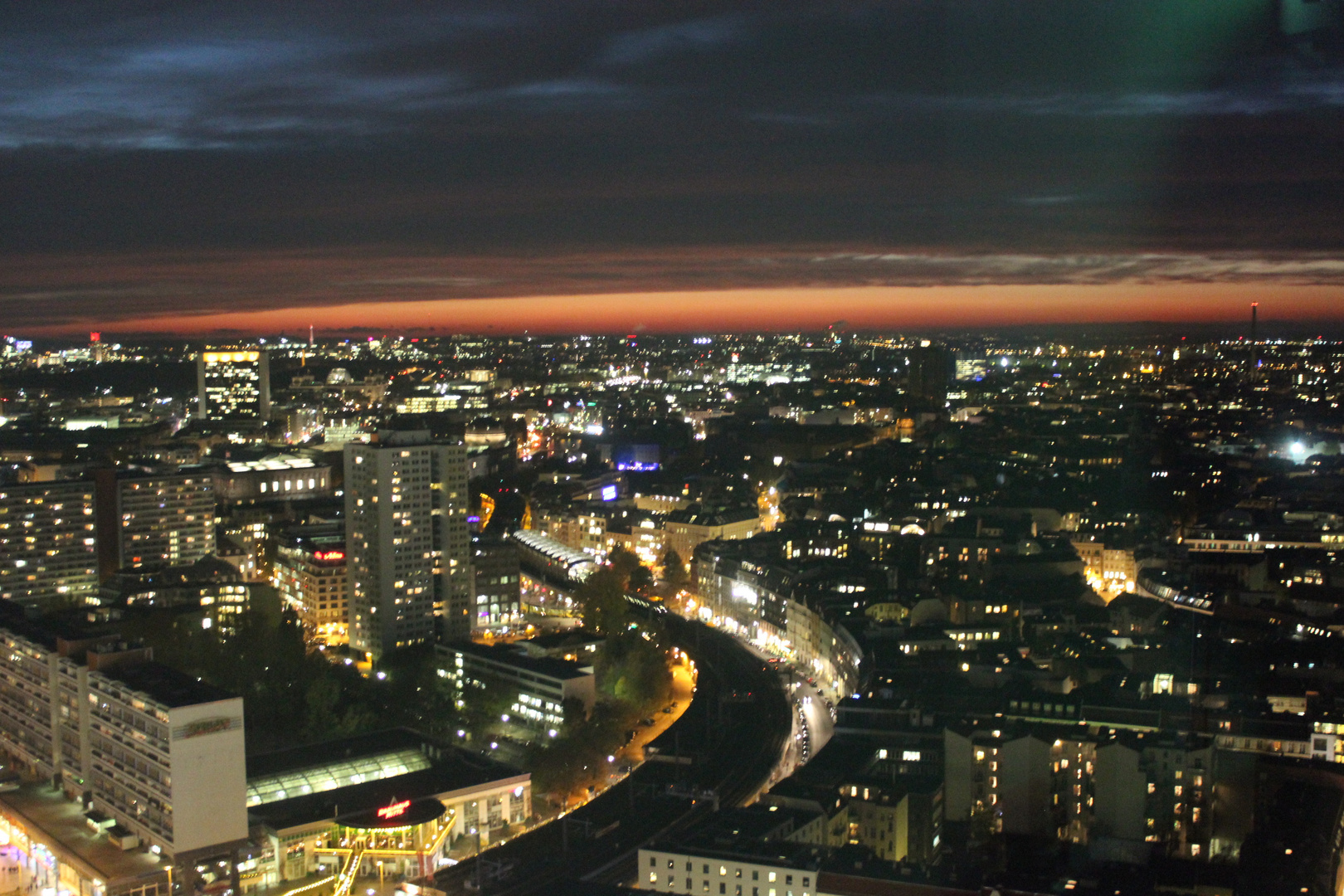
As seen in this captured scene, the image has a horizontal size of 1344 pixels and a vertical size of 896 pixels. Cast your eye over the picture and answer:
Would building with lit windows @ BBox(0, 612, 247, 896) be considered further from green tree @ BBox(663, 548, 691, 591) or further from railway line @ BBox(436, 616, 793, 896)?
green tree @ BBox(663, 548, 691, 591)

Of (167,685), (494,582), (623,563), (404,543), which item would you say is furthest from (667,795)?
(623,563)

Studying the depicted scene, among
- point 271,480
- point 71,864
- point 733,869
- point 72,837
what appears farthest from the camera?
point 271,480

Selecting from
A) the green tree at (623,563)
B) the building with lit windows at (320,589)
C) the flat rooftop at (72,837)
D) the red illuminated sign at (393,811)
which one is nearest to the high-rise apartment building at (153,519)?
the building with lit windows at (320,589)

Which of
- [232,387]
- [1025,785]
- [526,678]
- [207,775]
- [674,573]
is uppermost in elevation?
[232,387]

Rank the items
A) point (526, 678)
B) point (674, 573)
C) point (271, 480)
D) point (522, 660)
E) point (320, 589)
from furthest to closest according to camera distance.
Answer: point (271, 480) < point (674, 573) < point (320, 589) < point (522, 660) < point (526, 678)

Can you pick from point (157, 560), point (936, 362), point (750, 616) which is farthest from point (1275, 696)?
point (936, 362)

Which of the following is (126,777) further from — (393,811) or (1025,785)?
(1025,785)

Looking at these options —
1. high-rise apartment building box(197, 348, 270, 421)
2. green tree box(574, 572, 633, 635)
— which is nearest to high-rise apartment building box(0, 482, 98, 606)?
green tree box(574, 572, 633, 635)

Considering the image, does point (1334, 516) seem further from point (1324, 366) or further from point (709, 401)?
point (709, 401)
